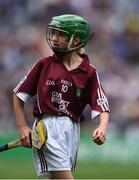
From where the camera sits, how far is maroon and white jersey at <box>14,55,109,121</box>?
6246 mm

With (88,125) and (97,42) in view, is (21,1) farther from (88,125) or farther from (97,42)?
(88,125)

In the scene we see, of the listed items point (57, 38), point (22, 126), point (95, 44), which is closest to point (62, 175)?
point (22, 126)

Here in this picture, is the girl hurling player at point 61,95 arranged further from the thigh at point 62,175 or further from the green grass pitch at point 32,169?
the green grass pitch at point 32,169

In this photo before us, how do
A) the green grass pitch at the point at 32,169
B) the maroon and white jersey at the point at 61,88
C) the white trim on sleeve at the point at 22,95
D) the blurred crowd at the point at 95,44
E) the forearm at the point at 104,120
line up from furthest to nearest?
the blurred crowd at the point at 95,44
the green grass pitch at the point at 32,169
the white trim on sleeve at the point at 22,95
the maroon and white jersey at the point at 61,88
the forearm at the point at 104,120

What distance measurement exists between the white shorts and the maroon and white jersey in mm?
63

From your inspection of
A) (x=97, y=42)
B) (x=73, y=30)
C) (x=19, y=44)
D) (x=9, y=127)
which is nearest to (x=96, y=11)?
(x=97, y=42)

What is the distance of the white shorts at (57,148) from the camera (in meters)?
6.18

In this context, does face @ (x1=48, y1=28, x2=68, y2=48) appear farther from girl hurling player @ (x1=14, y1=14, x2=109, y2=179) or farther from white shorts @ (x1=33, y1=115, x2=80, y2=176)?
white shorts @ (x1=33, y1=115, x2=80, y2=176)

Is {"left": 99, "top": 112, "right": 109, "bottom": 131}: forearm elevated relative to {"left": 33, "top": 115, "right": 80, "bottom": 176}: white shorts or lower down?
elevated

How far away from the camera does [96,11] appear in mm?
13109

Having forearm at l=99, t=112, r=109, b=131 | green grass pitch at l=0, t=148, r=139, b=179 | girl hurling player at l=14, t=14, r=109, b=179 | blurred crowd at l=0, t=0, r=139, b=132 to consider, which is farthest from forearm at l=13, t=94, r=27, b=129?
blurred crowd at l=0, t=0, r=139, b=132

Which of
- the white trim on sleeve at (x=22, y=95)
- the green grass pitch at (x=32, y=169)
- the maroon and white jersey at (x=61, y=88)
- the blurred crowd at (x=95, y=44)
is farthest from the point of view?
the blurred crowd at (x=95, y=44)

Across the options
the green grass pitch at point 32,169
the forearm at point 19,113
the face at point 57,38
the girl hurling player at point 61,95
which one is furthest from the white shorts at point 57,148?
the green grass pitch at point 32,169

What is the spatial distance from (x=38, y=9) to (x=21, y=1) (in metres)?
0.30
